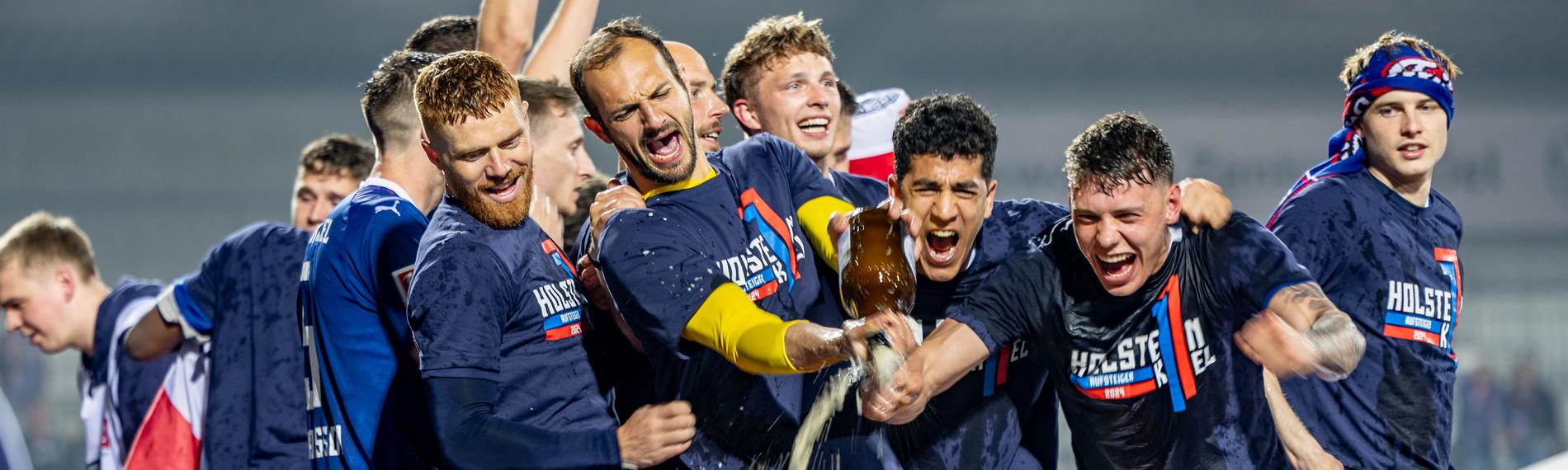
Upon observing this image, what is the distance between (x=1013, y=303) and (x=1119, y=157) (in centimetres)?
45

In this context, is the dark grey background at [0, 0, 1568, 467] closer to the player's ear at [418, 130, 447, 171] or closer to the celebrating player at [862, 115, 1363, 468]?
the celebrating player at [862, 115, 1363, 468]

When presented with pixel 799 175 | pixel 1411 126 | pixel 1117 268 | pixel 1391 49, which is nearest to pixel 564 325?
pixel 799 175

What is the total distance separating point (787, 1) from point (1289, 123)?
24.6ft

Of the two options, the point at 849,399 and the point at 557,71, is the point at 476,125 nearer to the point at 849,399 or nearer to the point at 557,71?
the point at 849,399

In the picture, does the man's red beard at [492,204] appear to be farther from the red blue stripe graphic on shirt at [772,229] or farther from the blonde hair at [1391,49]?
the blonde hair at [1391,49]

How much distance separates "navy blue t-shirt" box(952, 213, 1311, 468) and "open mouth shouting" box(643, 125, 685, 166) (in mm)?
823

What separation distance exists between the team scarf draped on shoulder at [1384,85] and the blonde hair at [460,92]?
8.30 feet

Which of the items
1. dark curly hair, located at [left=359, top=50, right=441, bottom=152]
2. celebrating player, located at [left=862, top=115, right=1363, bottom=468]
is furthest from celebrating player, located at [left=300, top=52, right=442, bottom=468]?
celebrating player, located at [left=862, top=115, right=1363, bottom=468]

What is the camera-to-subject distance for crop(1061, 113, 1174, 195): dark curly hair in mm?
3242

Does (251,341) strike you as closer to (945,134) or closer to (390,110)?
(390,110)

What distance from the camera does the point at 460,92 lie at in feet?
10.2

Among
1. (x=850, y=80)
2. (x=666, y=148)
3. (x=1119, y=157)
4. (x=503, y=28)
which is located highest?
(x=850, y=80)

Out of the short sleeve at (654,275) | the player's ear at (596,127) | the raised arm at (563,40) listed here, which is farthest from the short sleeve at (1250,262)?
the raised arm at (563,40)

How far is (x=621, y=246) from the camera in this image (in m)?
3.03
